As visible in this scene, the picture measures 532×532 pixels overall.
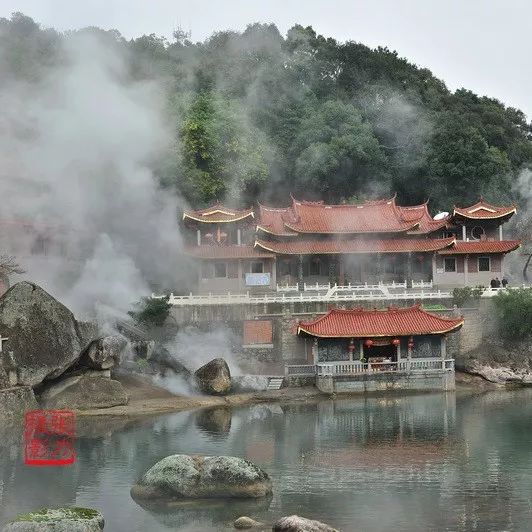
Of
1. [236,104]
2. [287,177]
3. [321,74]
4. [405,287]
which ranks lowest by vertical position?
[405,287]

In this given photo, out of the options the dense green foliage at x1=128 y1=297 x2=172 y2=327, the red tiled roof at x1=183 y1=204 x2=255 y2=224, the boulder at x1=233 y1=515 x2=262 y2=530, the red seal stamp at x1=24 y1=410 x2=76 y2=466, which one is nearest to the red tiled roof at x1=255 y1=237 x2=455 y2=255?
the red tiled roof at x1=183 y1=204 x2=255 y2=224

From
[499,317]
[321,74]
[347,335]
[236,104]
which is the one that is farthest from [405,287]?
[321,74]

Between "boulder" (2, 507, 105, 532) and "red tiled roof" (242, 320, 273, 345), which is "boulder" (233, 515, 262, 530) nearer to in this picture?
"boulder" (2, 507, 105, 532)

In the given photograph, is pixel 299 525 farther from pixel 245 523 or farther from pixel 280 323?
pixel 280 323

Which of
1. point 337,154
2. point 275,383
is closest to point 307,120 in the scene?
point 337,154

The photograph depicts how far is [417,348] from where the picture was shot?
37.2 metres

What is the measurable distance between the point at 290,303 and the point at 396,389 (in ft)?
24.7

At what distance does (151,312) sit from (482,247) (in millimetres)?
19271

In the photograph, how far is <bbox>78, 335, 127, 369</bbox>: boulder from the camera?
31.9 metres

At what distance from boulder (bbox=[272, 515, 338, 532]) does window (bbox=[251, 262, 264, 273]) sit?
31376 millimetres

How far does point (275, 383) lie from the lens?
1417 inches

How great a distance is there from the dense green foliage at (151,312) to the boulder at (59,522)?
78.1ft

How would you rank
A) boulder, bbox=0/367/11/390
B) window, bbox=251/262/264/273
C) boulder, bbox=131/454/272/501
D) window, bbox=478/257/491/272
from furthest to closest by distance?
window, bbox=478/257/491/272 < window, bbox=251/262/264/273 < boulder, bbox=0/367/11/390 < boulder, bbox=131/454/272/501

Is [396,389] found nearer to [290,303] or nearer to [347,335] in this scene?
[347,335]
